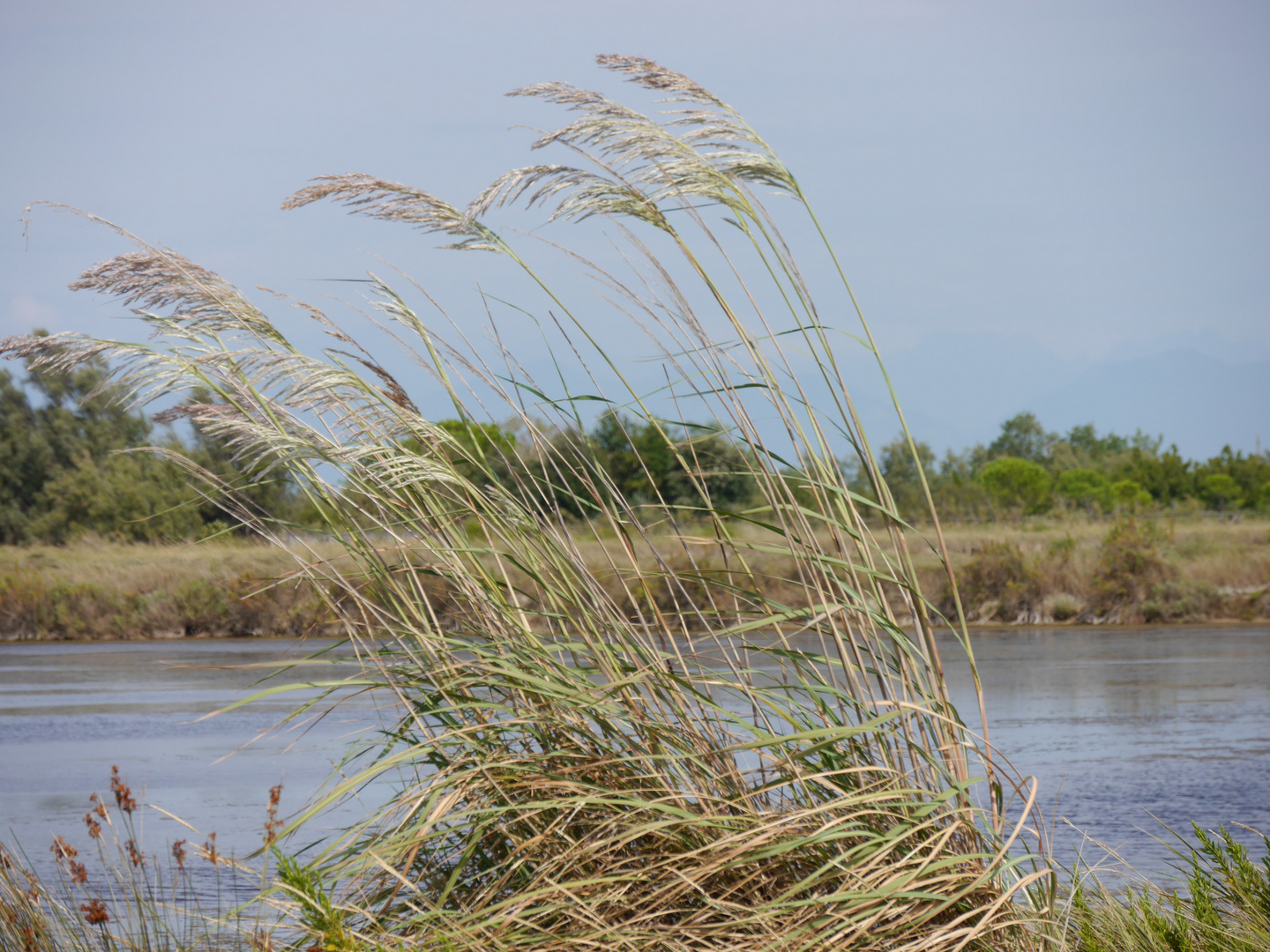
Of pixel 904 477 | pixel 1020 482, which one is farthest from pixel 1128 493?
pixel 904 477

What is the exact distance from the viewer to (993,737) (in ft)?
29.1

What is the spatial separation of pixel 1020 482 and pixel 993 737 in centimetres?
2726

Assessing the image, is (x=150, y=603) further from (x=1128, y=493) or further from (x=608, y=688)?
(x=1128, y=493)

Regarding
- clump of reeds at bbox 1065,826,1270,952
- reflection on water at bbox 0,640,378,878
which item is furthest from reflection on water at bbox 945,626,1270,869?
reflection on water at bbox 0,640,378,878

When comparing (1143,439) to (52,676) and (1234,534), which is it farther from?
(52,676)

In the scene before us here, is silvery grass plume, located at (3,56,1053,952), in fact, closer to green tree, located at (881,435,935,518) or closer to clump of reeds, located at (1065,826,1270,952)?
clump of reeds, located at (1065,826,1270,952)

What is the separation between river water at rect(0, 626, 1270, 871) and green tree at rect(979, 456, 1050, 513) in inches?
681

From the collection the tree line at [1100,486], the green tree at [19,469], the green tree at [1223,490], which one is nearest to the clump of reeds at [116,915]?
the tree line at [1100,486]

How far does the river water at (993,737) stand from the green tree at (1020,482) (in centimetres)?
1729

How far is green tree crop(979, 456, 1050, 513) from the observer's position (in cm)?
3344

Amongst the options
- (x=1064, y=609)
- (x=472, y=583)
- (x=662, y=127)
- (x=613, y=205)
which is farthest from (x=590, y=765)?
(x=1064, y=609)

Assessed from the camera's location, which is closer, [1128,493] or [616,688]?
[616,688]

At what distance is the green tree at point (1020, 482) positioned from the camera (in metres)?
33.4

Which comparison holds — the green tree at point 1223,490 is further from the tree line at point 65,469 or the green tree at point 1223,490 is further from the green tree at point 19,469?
the green tree at point 19,469
